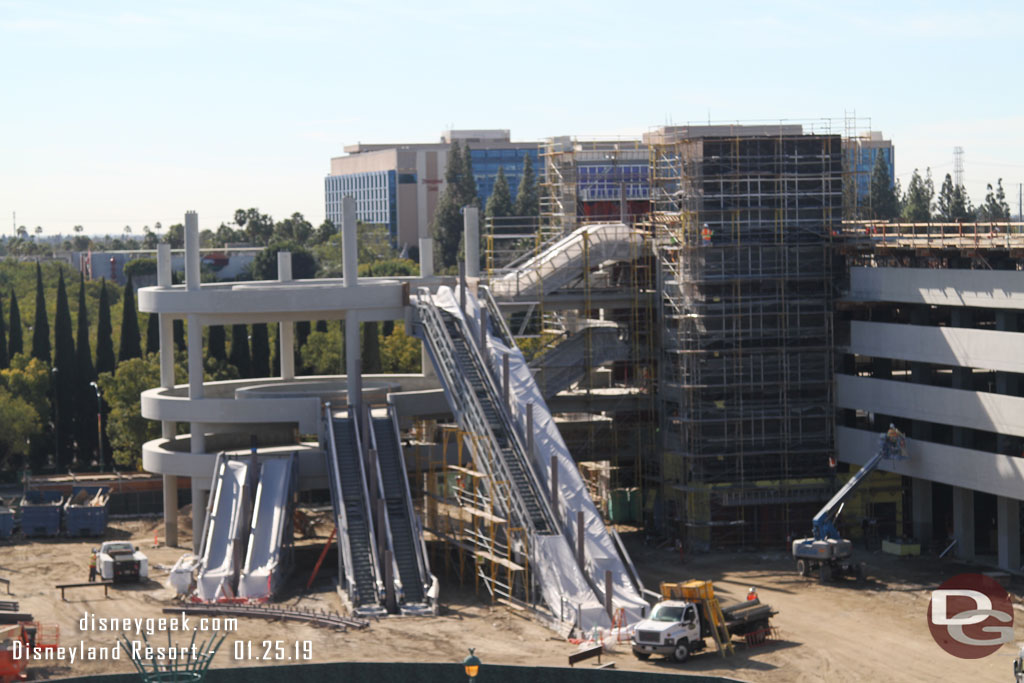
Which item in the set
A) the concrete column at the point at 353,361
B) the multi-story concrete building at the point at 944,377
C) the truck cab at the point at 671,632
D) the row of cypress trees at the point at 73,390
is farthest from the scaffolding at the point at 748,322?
the row of cypress trees at the point at 73,390

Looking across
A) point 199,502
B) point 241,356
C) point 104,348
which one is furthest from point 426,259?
point 104,348

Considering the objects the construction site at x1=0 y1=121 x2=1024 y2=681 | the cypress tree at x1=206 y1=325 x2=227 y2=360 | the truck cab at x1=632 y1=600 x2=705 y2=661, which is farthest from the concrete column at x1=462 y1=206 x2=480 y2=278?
the cypress tree at x1=206 y1=325 x2=227 y2=360

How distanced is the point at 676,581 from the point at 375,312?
1852 cm

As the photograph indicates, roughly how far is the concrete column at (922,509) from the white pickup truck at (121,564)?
97.7 feet

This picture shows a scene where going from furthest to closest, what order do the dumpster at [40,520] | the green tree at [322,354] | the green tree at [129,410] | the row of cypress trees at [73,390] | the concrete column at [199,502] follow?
the green tree at [322,354]
the row of cypress trees at [73,390]
the green tree at [129,410]
the dumpster at [40,520]
the concrete column at [199,502]

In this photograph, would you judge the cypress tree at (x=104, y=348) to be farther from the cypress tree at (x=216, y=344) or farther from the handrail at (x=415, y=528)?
the handrail at (x=415, y=528)

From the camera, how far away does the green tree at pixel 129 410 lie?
85.0 metres

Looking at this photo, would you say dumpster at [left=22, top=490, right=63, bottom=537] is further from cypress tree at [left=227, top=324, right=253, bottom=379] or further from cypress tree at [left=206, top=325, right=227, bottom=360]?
cypress tree at [left=227, top=324, right=253, bottom=379]

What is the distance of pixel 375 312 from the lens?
66.8 metres

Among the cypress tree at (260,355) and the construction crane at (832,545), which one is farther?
the cypress tree at (260,355)

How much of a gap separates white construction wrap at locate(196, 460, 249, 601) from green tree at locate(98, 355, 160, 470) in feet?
80.0

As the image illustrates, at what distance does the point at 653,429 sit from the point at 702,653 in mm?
21869

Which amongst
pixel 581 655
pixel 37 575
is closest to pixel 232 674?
pixel 581 655

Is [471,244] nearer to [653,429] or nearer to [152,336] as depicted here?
[653,429]
